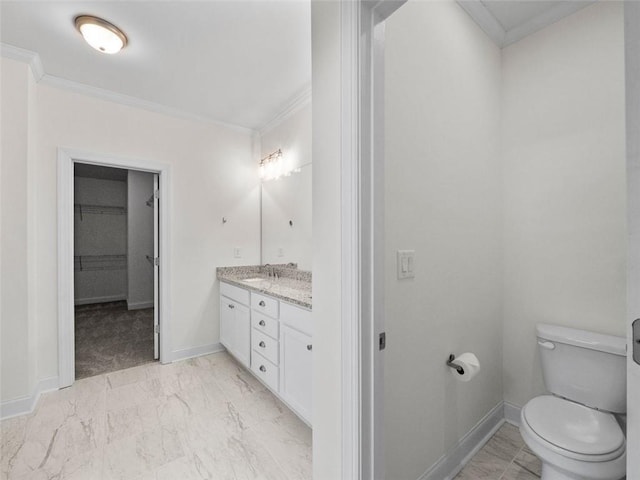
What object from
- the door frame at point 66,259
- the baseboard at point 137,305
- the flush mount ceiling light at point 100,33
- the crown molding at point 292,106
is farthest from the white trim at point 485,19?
the baseboard at point 137,305

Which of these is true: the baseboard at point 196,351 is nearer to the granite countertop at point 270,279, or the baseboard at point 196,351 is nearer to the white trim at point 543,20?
the granite countertop at point 270,279

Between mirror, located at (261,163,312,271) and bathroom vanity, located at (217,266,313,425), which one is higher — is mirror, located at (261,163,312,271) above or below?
above

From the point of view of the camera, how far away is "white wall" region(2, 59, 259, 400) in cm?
228

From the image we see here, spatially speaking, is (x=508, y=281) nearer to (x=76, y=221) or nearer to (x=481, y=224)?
(x=481, y=224)

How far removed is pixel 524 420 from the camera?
1375 millimetres

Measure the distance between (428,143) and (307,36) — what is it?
124 centimetres

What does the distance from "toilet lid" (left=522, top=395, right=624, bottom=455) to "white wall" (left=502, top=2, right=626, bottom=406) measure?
0.41 metres

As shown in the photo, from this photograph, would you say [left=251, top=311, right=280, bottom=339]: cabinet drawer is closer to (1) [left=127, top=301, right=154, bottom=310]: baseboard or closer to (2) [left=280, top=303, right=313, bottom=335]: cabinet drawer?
(2) [left=280, top=303, right=313, bottom=335]: cabinet drawer

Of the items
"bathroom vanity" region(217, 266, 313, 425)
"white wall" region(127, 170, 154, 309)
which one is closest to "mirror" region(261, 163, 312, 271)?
"bathroom vanity" region(217, 266, 313, 425)

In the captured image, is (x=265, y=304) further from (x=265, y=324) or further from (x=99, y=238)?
(x=99, y=238)

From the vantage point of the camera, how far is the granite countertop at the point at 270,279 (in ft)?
7.50

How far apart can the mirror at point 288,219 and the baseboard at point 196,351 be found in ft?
3.50

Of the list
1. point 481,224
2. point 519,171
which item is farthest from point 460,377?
point 519,171

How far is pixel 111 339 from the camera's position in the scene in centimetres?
353
